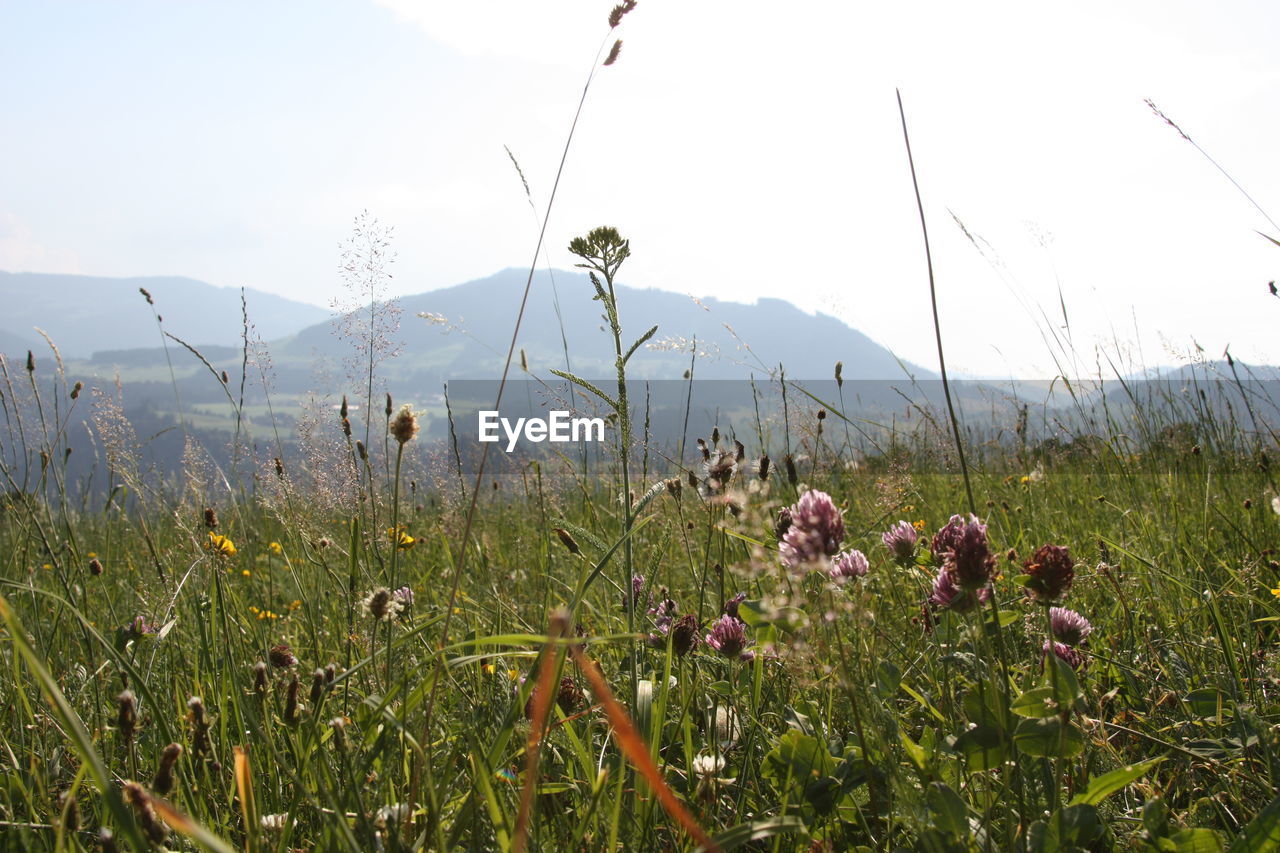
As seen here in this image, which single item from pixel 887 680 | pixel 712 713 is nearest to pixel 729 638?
pixel 712 713

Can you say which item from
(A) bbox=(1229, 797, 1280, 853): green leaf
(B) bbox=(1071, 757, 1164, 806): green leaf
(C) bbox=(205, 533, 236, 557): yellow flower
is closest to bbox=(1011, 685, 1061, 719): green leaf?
(B) bbox=(1071, 757, 1164, 806): green leaf

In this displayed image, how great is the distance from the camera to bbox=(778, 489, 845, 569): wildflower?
2.78 ft

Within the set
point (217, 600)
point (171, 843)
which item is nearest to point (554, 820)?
point (171, 843)

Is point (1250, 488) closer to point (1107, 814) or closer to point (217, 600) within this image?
point (1107, 814)

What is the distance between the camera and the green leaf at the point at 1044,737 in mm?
1000

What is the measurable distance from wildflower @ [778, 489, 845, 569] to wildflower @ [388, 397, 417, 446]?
0.56m

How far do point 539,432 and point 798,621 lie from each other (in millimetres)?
1729

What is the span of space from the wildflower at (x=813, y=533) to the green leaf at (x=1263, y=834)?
551 mm

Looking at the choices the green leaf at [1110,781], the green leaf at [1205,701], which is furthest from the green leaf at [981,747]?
the green leaf at [1205,701]

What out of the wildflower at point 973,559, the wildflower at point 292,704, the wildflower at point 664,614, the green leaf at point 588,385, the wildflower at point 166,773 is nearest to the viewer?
the wildflower at point 166,773

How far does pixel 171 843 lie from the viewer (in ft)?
3.75

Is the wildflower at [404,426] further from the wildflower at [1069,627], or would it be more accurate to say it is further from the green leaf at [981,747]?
the wildflower at [1069,627]

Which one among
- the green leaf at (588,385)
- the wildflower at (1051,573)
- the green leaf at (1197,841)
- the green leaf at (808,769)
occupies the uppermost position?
the green leaf at (588,385)

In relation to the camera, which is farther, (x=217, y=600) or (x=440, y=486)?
(x=440, y=486)
